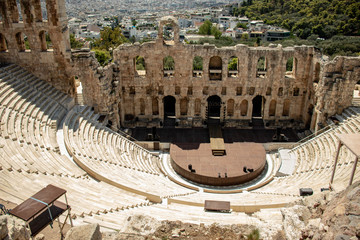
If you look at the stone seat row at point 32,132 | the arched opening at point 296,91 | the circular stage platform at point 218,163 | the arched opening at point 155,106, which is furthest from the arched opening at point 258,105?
the stone seat row at point 32,132

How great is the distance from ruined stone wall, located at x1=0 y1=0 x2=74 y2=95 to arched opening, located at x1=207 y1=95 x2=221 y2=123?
15216 millimetres

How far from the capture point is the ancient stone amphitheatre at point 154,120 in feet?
56.9

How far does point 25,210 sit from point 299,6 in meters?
101

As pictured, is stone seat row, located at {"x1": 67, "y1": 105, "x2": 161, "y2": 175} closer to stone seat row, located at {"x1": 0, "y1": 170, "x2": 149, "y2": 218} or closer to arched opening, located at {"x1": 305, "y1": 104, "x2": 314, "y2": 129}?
stone seat row, located at {"x1": 0, "y1": 170, "x2": 149, "y2": 218}

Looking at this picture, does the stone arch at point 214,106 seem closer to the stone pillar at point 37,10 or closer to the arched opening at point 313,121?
the arched opening at point 313,121

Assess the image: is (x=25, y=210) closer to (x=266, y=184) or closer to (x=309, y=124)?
(x=266, y=184)

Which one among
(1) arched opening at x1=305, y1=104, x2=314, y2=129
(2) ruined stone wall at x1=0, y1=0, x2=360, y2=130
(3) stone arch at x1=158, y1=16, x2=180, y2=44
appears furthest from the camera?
(1) arched opening at x1=305, y1=104, x2=314, y2=129

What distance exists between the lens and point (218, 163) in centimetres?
2750

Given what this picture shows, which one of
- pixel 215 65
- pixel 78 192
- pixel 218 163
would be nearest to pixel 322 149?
pixel 218 163

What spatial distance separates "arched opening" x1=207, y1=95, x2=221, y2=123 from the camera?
34781 millimetres

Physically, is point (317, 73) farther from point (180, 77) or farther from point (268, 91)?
point (180, 77)

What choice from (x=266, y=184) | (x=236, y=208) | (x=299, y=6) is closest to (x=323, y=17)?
(x=299, y=6)

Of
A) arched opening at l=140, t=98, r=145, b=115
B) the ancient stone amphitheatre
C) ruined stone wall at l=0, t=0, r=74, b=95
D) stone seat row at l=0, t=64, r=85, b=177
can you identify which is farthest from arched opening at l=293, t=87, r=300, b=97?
stone seat row at l=0, t=64, r=85, b=177

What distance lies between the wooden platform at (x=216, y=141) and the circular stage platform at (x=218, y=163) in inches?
18.9
